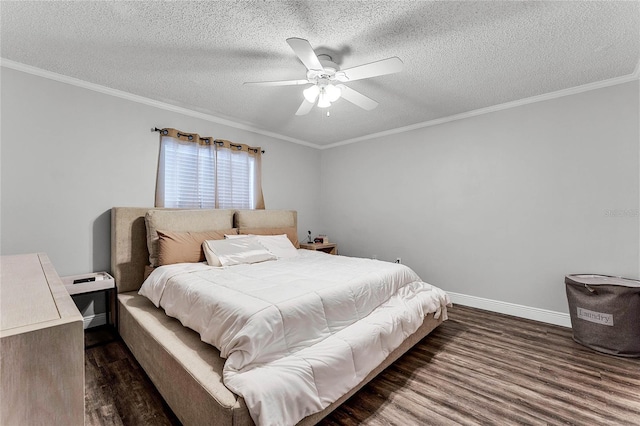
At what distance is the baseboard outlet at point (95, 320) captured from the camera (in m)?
2.83

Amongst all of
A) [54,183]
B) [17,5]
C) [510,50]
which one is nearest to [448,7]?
[510,50]

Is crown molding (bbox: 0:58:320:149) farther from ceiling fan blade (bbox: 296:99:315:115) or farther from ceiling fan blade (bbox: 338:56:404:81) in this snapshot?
ceiling fan blade (bbox: 338:56:404:81)

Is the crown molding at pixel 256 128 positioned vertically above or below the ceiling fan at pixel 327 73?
above

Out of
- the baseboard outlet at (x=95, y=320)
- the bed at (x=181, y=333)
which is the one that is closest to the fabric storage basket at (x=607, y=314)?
the bed at (x=181, y=333)

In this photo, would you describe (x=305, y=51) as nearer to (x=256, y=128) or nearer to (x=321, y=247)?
(x=256, y=128)

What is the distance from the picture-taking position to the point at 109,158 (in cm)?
298

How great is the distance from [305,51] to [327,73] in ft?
1.42

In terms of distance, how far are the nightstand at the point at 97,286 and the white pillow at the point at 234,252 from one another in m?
0.90

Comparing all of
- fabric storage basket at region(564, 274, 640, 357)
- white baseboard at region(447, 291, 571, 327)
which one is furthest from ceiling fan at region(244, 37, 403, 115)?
white baseboard at region(447, 291, 571, 327)

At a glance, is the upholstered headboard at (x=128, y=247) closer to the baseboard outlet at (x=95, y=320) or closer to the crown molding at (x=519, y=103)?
the baseboard outlet at (x=95, y=320)

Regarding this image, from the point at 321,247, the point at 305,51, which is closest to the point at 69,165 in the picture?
the point at 305,51

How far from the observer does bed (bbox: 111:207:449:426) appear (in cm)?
138

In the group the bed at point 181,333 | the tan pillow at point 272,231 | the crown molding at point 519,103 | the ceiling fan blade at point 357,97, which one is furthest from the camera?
the tan pillow at point 272,231

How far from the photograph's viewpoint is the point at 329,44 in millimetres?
2129
